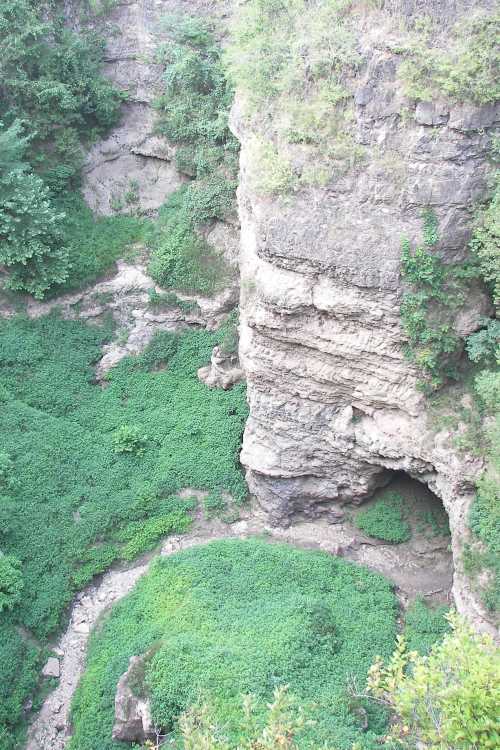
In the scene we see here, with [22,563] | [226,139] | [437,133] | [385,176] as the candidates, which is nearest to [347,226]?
[385,176]

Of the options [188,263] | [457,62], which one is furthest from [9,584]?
[457,62]

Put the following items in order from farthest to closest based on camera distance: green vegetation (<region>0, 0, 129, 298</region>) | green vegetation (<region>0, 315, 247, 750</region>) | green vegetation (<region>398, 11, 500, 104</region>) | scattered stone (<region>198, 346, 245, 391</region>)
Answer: scattered stone (<region>198, 346, 245, 391</region>) → green vegetation (<region>0, 0, 129, 298</region>) → green vegetation (<region>0, 315, 247, 750</region>) → green vegetation (<region>398, 11, 500, 104</region>)

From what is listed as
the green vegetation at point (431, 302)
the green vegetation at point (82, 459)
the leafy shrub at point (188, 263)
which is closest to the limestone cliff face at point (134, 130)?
the leafy shrub at point (188, 263)

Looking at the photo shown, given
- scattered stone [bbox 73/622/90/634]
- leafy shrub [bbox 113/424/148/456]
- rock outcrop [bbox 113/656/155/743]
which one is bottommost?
scattered stone [bbox 73/622/90/634]

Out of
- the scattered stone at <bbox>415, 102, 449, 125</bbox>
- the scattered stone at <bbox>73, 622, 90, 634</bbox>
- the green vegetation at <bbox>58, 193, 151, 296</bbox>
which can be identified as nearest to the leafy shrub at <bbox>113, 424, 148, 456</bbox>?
A: the scattered stone at <bbox>73, 622, 90, 634</bbox>

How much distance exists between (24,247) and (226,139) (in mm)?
8184

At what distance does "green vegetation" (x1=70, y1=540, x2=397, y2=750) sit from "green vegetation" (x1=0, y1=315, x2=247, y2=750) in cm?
162

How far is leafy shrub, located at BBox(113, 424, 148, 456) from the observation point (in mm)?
19719

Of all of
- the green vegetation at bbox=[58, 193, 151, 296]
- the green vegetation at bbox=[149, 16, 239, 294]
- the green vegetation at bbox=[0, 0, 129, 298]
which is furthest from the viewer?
the green vegetation at bbox=[58, 193, 151, 296]

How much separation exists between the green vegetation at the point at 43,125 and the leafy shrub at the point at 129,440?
5.97m

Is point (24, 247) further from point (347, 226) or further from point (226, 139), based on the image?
point (347, 226)

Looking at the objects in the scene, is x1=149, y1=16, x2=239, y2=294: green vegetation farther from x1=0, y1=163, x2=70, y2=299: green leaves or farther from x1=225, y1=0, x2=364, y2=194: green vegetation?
x1=225, y1=0, x2=364, y2=194: green vegetation

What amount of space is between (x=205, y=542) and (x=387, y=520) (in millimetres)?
5258

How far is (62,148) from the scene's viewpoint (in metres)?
23.7
